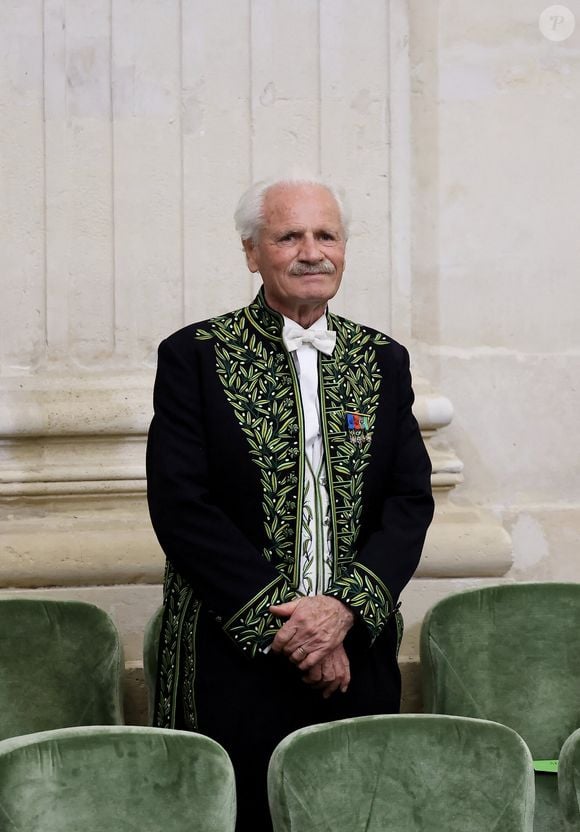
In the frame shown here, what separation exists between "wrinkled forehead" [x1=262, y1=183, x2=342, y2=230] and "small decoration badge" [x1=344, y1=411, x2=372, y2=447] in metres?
0.35

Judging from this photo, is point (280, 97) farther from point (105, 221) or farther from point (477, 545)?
point (477, 545)

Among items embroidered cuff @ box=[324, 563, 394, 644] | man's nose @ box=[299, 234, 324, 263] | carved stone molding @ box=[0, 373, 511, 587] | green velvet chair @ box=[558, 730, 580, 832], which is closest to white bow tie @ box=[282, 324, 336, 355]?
man's nose @ box=[299, 234, 324, 263]

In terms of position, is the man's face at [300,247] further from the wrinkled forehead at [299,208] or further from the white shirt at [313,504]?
the white shirt at [313,504]

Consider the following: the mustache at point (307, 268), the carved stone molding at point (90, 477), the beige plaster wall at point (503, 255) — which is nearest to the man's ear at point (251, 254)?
the mustache at point (307, 268)

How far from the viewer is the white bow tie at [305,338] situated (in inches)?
89.1

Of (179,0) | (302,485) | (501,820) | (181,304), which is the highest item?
(179,0)

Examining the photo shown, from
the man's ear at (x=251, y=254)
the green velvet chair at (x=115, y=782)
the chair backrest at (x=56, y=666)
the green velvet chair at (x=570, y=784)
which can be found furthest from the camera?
the chair backrest at (x=56, y=666)

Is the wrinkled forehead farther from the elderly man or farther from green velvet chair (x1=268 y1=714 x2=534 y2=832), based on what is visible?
green velvet chair (x1=268 y1=714 x2=534 y2=832)

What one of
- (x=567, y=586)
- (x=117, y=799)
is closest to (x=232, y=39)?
(x=567, y=586)

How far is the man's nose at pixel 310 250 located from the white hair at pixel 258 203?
0.10 m

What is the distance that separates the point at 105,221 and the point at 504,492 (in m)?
1.32

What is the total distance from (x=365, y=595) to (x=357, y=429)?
12.2 inches

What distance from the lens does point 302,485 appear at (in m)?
2.20

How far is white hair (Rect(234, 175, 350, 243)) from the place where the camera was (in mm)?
2299
